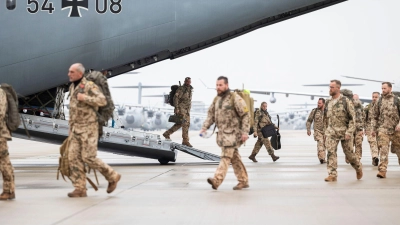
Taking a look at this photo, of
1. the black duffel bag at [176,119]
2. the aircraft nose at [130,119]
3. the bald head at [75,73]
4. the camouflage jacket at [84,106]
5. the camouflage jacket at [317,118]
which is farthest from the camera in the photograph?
the aircraft nose at [130,119]

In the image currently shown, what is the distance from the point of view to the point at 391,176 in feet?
47.0

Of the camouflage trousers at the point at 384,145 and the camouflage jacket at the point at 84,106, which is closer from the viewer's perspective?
the camouflage jacket at the point at 84,106

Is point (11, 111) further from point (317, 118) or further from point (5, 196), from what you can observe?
point (317, 118)

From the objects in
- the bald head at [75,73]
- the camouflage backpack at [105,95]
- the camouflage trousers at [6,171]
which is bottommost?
the camouflage trousers at [6,171]

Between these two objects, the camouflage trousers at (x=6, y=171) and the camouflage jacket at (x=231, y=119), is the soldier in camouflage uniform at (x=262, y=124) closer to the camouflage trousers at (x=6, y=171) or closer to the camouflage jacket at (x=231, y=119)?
the camouflage jacket at (x=231, y=119)

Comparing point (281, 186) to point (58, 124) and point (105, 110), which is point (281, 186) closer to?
point (105, 110)

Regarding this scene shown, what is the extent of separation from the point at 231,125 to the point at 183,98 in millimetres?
7515

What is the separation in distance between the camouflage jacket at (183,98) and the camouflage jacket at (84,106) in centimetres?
845

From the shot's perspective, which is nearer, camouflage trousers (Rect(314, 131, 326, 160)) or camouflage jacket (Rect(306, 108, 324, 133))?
camouflage trousers (Rect(314, 131, 326, 160))

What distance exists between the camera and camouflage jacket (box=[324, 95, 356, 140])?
13.3 m

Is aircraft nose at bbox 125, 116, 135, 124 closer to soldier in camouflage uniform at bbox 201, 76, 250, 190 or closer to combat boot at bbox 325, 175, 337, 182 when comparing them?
combat boot at bbox 325, 175, 337, 182

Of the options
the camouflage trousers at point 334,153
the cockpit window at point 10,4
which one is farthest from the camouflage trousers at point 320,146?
the cockpit window at point 10,4

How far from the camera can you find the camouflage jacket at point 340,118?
13.3 m

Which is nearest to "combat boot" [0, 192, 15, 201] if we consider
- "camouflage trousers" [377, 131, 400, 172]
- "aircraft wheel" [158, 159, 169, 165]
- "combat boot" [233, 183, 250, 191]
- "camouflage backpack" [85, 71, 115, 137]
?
"camouflage backpack" [85, 71, 115, 137]
